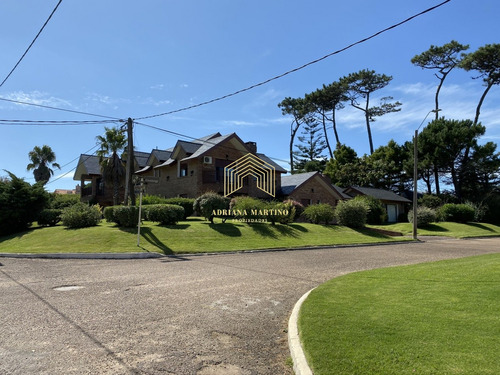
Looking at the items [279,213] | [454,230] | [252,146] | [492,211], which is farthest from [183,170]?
[492,211]

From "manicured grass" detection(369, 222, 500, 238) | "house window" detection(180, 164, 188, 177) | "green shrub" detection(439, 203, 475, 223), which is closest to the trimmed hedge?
"manicured grass" detection(369, 222, 500, 238)

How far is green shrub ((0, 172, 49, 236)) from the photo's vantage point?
22.1 m

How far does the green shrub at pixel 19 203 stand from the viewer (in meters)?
22.1

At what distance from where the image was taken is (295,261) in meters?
13.2

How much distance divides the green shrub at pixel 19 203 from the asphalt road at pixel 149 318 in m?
Answer: 13.1

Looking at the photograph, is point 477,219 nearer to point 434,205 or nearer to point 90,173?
point 434,205

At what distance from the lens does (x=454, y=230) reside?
30109mm

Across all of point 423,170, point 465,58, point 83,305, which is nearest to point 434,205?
point 423,170

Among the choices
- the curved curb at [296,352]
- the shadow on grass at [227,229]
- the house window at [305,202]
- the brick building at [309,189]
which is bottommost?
the curved curb at [296,352]

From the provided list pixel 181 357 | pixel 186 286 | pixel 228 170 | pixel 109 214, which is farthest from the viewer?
pixel 228 170

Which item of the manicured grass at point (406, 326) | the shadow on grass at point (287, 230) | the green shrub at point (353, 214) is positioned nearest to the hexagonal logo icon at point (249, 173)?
the green shrub at point (353, 214)

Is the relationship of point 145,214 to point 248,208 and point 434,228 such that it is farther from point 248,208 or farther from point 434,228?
point 434,228

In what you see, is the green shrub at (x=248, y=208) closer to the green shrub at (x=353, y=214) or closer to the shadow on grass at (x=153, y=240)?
the shadow on grass at (x=153, y=240)

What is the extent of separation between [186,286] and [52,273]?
4711mm
